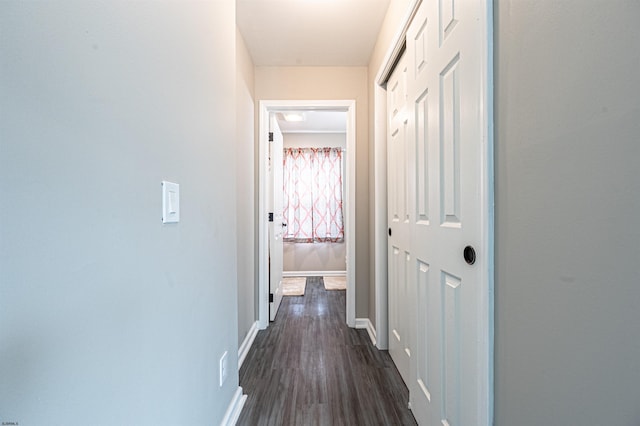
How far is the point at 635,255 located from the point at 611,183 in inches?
4.9

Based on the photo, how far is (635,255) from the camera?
1.49ft

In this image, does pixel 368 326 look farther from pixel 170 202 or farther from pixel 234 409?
pixel 170 202

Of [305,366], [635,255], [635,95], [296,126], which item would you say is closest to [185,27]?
[635,95]

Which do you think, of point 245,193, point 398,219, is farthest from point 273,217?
point 398,219

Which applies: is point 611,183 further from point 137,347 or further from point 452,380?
point 137,347

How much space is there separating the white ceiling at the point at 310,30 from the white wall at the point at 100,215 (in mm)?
1157

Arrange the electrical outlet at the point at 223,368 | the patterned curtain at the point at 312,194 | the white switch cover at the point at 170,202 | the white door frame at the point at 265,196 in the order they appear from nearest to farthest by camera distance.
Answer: the white switch cover at the point at 170,202 < the electrical outlet at the point at 223,368 < the white door frame at the point at 265,196 < the patterned curtain at the point at 312,194

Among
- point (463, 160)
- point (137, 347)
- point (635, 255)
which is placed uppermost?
point (463, 160)

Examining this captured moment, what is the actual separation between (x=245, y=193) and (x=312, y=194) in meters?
2.44

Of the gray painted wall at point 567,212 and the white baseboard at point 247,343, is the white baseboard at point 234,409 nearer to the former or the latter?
the white baseboard at point 247,343

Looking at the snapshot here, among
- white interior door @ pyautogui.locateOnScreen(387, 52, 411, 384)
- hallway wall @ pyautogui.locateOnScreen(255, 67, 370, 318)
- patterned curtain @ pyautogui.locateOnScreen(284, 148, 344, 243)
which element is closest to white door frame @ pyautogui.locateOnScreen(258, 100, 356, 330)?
hallway wall @ pyautogui.locateOnScreen(255, 67, 370, 318)

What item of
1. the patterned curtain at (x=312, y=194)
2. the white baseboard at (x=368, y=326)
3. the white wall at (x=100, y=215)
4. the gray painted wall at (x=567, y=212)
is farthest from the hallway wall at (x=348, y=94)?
the patterned curtain at (x=312, y=194)

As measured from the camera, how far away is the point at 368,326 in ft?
8.21

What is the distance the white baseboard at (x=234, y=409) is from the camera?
4.32 feet
